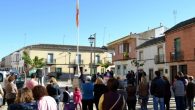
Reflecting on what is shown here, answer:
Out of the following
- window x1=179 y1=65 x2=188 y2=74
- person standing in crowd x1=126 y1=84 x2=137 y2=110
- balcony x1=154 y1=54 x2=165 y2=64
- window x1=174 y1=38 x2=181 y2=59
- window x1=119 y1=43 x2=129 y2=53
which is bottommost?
person standing in crowd x1=126 y1=84 x2=137 y2=110

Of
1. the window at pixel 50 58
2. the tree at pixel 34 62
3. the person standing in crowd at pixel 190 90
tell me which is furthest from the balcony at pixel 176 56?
the window at pixel 50 58

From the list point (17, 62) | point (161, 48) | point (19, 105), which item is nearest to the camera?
point (19, 105)

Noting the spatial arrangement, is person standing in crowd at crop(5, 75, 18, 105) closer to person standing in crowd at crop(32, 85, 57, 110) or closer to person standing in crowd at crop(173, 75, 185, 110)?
person standing in crowd at crop(173, 75, 185, 110)

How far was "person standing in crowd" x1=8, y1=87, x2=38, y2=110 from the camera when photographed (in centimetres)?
634

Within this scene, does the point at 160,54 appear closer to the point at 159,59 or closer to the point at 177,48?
the point at 159,59

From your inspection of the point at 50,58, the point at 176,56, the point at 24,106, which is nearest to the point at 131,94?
the point at 24,106

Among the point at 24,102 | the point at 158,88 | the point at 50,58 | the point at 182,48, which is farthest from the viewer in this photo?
the point at 50,58

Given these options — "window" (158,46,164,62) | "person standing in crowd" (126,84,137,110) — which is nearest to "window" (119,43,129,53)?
"window" (158,46,164,62)

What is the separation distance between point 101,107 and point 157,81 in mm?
7226

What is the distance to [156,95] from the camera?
1363 centimetres

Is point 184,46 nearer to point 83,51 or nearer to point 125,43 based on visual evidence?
point 125,43

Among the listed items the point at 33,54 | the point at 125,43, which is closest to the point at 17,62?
the point at 33,54

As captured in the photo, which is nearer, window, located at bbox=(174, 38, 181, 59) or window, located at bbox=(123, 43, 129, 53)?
window, located at bbox=(174, 38, 181, 59)

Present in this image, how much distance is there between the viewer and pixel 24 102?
21.5 ft
